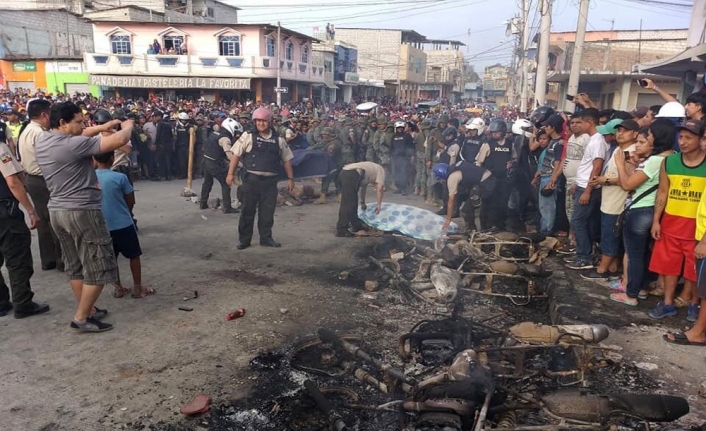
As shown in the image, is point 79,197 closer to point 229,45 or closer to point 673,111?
point 673,111

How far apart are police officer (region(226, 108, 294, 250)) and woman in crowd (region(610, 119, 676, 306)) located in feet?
14.5

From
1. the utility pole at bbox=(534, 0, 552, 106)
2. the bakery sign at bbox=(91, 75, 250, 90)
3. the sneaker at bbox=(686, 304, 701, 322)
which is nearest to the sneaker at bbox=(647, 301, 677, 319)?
the sneaker at bbox=(686, 304, 701, 322)

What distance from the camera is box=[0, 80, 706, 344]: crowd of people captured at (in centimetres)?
414

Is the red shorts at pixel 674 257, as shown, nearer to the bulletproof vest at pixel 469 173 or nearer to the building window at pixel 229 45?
the bulletproof vest at pixel 469 173

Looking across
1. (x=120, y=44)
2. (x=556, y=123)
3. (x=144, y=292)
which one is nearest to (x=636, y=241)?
(x=556, y=123)

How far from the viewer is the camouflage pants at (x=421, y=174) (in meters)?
11.3

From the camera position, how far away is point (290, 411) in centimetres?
338

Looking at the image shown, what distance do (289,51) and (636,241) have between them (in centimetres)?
3582

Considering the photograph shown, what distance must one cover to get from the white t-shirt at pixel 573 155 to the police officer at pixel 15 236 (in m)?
6.37

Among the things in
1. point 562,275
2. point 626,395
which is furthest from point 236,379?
point 562,275

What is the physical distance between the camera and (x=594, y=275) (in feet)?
18.4

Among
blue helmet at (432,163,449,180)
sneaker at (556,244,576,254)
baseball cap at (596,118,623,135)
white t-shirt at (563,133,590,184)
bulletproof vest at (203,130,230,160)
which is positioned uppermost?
baseball cap at (596,118,623,135)

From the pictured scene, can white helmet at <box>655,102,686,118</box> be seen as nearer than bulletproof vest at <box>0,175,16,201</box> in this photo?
No

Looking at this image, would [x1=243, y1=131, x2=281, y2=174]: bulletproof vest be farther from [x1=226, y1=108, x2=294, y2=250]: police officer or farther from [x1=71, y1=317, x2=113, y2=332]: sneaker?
[x1=71, y1=317, x2=113, y2=332]: sneaker
